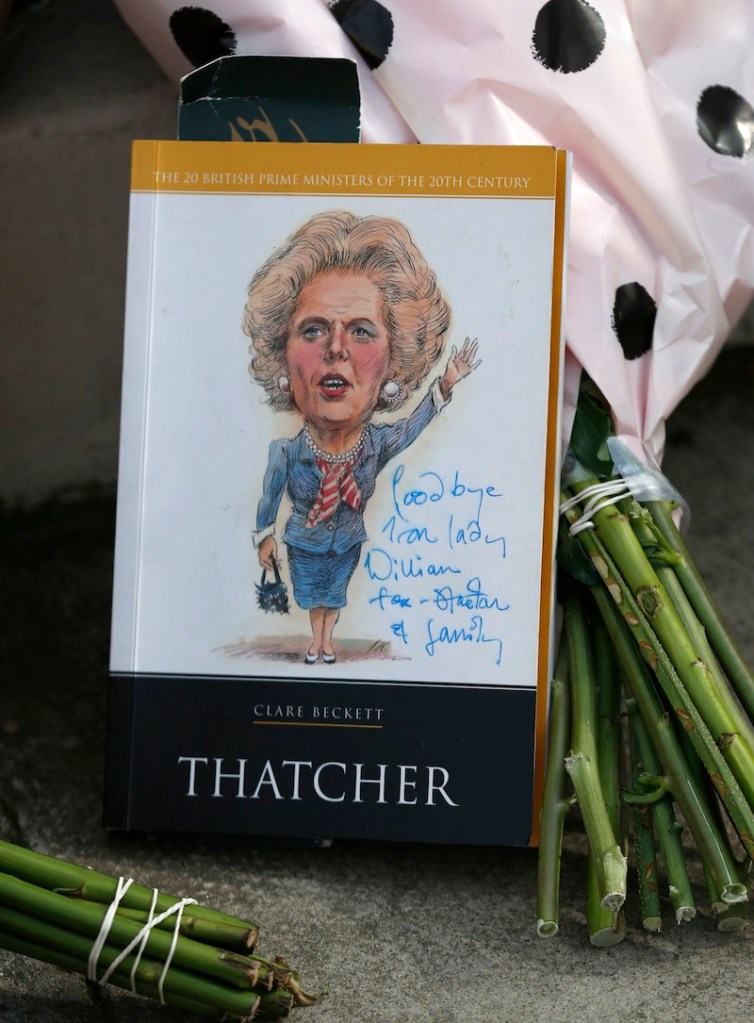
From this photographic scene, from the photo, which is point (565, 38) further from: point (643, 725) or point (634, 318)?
point (643, 725)

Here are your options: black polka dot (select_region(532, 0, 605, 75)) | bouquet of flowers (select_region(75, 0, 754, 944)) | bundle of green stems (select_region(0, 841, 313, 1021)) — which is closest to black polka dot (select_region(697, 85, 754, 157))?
bouquet of flowers (select_region(75, 0, 754, 944))

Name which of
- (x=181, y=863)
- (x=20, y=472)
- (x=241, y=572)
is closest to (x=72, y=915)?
(x=181, y=863)

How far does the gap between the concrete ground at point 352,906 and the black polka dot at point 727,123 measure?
435mm

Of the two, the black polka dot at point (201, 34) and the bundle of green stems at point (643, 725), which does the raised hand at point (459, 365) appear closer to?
the bundle of green stems at point (643, 725)

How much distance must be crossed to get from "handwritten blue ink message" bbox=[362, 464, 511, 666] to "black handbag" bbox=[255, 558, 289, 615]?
0.06m

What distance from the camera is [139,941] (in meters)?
0.67

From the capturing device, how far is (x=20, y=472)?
120 centimetres

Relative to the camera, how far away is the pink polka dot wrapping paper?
89cm

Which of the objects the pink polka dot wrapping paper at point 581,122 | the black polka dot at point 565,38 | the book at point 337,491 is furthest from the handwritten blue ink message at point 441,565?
the black polka dot at point 565,38

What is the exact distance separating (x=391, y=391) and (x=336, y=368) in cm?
5

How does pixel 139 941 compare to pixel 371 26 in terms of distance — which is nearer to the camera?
pixel 139 941

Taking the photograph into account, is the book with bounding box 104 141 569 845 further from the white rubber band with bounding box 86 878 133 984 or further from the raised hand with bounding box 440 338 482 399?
the white rubber band with bounding box 86 878 133 984

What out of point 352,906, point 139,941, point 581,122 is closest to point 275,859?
point 352,906

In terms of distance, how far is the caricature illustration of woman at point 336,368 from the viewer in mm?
835
